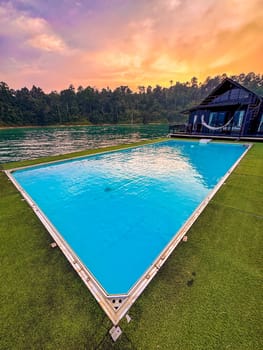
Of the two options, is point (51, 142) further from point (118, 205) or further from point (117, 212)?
point (117, 212)

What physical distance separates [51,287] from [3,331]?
49 cm

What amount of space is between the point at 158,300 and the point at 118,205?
262 centimetres

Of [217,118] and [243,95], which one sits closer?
[243,95]

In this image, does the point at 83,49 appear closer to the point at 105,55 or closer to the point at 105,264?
the point at 105,55

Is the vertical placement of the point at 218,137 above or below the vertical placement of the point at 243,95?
below

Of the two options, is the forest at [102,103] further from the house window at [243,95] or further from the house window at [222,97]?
the house window at [243,95]

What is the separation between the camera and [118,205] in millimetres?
4223

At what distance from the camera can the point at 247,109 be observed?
12766 millimetres

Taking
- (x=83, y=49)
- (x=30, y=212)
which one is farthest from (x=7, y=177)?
(x=83, y=49)

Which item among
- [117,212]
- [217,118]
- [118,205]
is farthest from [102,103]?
[117,212]

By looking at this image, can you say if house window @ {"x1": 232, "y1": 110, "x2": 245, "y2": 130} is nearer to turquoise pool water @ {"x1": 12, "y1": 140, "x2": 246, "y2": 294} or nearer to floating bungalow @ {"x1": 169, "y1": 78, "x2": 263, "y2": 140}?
floating bungalow @ {"x1": 169, "y1": 78, "x2": 263, "y2": 140}

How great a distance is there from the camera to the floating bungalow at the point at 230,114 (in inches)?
510

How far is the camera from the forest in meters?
51.6

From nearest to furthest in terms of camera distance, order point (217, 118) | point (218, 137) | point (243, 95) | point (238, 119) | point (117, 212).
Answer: point (117, 212) → point (243, 95) → point (238, 119) → point (218, 137) → point (217, 118)
